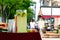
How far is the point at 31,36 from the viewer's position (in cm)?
182

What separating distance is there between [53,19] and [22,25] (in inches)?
481

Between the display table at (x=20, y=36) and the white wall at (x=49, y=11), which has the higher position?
the white wall at (x=49, y=11)

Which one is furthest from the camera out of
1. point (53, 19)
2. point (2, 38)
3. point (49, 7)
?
point (49, 7)

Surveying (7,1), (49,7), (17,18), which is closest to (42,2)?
(49,7)

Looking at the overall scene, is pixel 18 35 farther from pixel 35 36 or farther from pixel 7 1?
pixel 7 1

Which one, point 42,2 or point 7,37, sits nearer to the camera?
point 7,37

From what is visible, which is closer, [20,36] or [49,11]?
[20,36]

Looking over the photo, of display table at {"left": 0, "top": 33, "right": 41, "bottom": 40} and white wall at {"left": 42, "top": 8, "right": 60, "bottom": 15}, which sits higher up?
white wall at {"left": 42, "top": 8, "right": 60, "bottom": 15}

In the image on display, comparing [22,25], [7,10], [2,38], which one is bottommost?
[2,38]

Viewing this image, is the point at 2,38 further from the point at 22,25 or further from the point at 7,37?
the point at 22,25

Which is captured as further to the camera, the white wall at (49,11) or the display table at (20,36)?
the white wall at (49,11)

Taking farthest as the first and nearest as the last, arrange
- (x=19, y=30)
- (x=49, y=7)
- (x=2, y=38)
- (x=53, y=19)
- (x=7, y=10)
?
(x=49, y=7), (x=53, y=19), (x=7, y=10), (x=19, y=30), (x=2, y=38)

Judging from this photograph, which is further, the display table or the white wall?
the white wall

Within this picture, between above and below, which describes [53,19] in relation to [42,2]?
below
